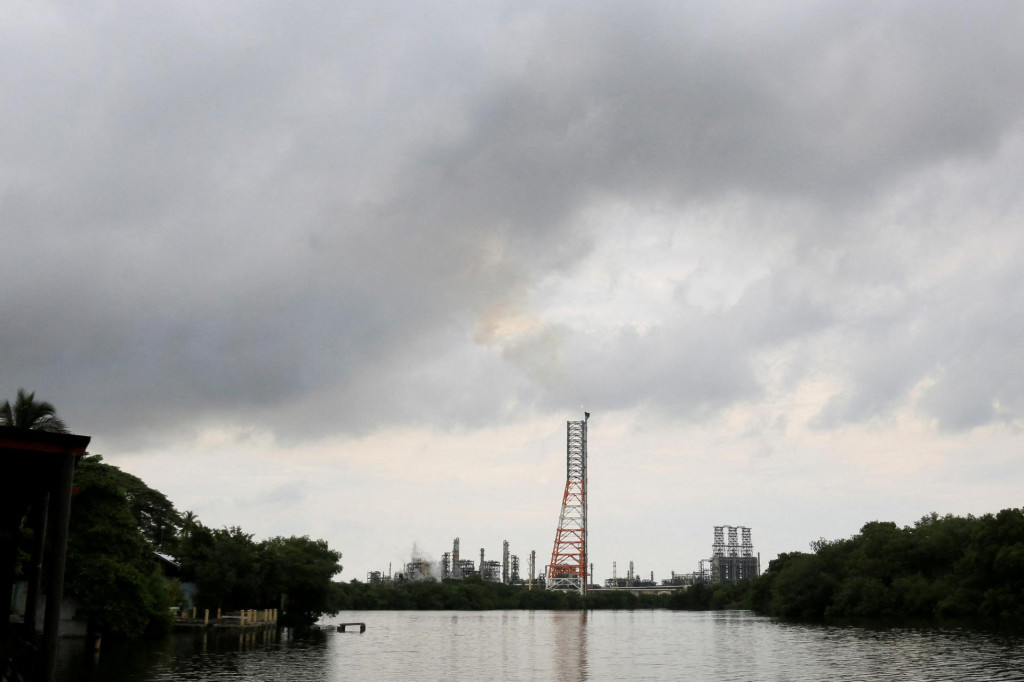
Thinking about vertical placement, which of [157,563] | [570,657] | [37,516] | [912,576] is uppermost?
[37,516]

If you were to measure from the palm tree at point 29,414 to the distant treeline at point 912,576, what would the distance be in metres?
38.5

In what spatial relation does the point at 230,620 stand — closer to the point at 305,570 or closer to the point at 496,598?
the point at 305,570

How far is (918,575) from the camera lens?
83375mm

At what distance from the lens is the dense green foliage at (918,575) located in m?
66.4

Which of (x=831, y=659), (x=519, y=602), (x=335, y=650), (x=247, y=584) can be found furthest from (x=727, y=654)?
(x=519, y=602)

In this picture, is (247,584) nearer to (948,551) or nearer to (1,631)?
(1,631)

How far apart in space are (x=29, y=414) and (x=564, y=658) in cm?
2742

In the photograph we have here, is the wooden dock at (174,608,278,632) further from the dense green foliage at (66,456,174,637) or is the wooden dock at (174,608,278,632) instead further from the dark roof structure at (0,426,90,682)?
the dark roof structure at (0,426,90,682)

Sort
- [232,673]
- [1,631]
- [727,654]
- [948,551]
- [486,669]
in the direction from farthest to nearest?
[948,551] → [727,654] → [486,669] → [232,673] → [1,631]

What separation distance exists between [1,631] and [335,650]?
1324 inches

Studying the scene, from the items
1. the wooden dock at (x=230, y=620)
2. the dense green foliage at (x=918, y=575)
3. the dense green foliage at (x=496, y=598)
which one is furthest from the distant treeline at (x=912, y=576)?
the dense green foliage at (x=496, y=598)

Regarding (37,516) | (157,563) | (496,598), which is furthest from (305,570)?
(496,598)

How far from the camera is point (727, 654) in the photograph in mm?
46344

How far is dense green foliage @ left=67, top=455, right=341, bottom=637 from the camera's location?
126 ft
